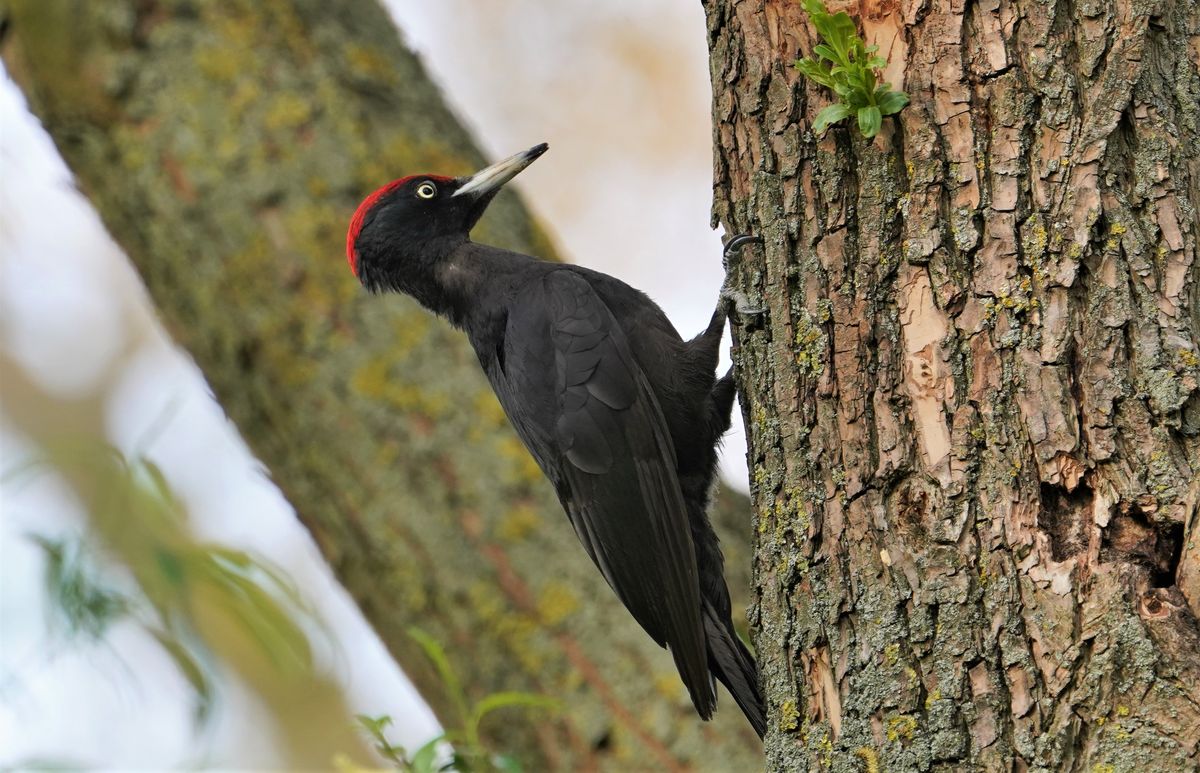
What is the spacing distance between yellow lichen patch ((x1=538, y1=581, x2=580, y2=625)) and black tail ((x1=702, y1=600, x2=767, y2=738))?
771mm

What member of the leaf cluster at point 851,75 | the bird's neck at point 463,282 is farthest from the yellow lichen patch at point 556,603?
the leaf cluster at point 851,75

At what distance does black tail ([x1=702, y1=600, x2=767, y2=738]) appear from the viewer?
3093 millimetres

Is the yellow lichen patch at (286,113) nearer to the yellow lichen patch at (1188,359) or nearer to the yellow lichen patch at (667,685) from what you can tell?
the yellow lichen patch at (667,685)

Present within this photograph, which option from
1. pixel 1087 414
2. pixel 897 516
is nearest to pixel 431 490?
pixel 897 516

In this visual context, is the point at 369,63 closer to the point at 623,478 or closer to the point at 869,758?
the point at 623,478

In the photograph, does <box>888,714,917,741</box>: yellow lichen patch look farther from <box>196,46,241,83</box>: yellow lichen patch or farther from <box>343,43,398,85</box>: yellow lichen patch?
<box>196,46,241,83</box>: yellow lichen patch

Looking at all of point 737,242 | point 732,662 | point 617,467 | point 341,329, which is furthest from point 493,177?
point 732,662

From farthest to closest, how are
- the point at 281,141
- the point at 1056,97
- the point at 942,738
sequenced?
the point at 281,141
the point at 1056,97
the point at 942,738

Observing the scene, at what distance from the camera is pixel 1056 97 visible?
221 centimetres

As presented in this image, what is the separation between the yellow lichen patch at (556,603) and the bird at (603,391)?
0.47 m

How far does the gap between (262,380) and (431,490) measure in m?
0.79

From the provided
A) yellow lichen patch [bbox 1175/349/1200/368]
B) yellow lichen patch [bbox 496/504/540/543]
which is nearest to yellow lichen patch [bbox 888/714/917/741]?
yellow lichen patch [bbox 1175/349/1200/368]

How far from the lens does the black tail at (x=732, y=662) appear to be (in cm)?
309

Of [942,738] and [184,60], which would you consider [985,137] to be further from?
[184,60]
